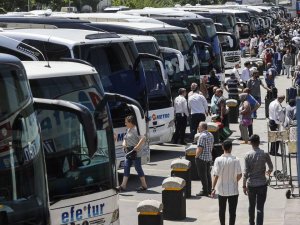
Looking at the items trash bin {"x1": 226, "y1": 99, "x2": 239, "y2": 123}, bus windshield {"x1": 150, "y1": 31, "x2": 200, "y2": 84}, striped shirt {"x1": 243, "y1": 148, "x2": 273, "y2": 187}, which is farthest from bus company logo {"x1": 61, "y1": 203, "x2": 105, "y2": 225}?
trash bin {"x1": 226, "y1": 99, "x2": 239, "y2": 123}

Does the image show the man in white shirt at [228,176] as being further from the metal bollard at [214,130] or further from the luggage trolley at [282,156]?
the metal bollard at [214,130]

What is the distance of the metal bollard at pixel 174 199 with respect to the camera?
62.0ft

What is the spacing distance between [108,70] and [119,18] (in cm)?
1429

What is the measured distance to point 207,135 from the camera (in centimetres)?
2055

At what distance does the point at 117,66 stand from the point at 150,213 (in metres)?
5.58

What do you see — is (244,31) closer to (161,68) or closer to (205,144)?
(161,68)

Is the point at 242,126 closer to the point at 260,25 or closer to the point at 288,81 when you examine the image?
the point at 288,81

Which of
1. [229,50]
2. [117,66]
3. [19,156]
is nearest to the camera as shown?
[19,156]

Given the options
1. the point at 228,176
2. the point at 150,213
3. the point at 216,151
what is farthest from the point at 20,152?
the point at 216,151

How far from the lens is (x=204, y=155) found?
20.7 metres

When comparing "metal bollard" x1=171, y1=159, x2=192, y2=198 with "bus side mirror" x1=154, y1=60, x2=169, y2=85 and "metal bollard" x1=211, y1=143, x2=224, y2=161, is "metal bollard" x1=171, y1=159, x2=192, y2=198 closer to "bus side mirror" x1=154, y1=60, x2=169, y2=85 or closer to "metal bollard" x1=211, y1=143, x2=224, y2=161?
"metal bollard" x1=211, y1=143, x2=224, y2=161

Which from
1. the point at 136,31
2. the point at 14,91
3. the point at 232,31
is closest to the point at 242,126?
the point at 136,31

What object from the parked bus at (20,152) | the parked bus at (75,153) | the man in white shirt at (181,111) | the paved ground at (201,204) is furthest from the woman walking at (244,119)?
the parked bus at (20,152)

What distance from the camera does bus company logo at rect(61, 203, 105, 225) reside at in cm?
1370
